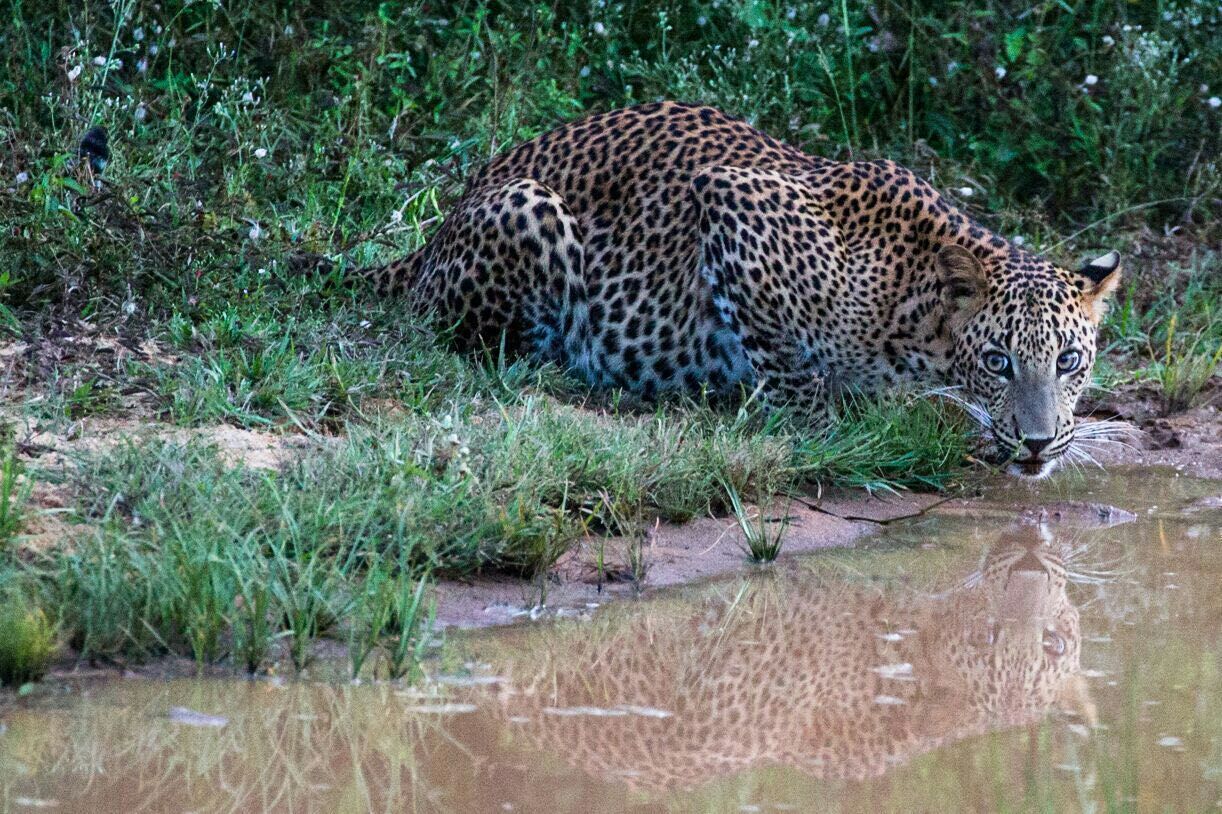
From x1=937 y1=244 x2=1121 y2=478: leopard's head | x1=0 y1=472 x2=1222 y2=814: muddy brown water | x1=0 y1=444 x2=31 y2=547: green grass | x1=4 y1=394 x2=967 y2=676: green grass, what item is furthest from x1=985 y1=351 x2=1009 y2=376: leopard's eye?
x1=0 y1=444 x2=31 y2=547: green grass

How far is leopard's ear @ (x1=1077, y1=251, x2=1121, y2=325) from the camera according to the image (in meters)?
6.95

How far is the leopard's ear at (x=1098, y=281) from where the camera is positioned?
6945mm

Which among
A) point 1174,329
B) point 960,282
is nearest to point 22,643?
point 960,282

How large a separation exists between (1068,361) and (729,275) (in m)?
1.47

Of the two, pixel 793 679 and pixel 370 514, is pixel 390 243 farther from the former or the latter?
pixel 793 679

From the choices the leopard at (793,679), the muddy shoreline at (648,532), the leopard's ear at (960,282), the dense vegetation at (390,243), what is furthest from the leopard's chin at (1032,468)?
the leopard at (793,679)

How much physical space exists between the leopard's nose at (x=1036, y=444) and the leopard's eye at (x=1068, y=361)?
12.2 inches

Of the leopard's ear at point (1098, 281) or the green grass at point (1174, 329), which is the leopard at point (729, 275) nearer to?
the leopard's ear at point (1098, 281)

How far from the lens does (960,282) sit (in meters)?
6.82

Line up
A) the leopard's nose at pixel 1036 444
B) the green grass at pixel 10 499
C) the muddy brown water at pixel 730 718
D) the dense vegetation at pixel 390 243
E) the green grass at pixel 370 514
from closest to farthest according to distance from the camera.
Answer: the muddy brown water at pixel 730 718 → the green grass at pixel 370 514 → the green grass at pixel 10 499 → the dense vegetation at pixel 390 243 → the leopard's nose at pixel 1036 444

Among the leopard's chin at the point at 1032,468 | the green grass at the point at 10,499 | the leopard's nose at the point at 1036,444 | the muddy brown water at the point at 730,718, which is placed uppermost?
the green grass at the point at 10,499

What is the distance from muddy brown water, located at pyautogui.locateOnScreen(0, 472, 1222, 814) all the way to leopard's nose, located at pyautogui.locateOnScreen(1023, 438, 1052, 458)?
1153 millimetres

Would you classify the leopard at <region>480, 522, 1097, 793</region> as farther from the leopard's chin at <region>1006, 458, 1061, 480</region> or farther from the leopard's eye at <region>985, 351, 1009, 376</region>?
the leopard's eye at <region>985, 351, 1009, 376</region>

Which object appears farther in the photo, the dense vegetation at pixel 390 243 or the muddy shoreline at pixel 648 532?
the muddy shoreline at pixel 648 532
